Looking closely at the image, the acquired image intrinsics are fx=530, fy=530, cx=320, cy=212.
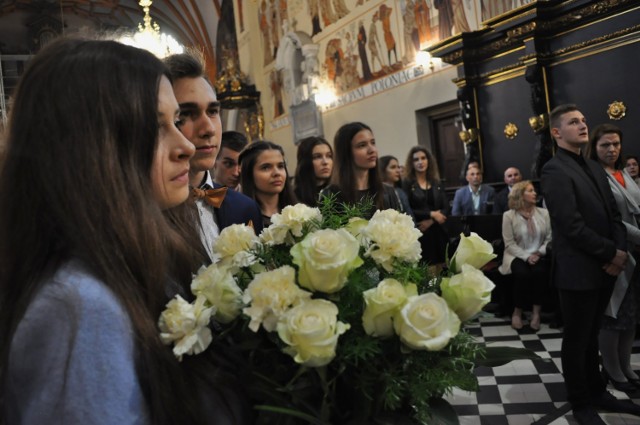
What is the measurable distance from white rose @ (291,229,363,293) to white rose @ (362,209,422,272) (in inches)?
3.2

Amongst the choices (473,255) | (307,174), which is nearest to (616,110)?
(307,174)

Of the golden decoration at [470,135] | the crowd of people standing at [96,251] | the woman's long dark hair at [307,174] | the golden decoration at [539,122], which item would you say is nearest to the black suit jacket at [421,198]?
the golden decoration at [539,122]

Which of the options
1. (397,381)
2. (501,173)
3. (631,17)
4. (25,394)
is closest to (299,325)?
(397,381)

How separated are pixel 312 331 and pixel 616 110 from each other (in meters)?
7.94

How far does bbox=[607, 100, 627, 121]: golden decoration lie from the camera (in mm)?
7355

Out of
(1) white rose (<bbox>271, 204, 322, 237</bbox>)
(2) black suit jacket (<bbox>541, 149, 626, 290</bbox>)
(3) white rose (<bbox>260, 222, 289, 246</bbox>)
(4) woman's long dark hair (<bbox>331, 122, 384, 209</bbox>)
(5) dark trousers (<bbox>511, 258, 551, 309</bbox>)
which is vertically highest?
(4) woman's long dark hair (<bbox>331, 122, 384, 209</bbox>)

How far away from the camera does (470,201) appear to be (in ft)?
25.6

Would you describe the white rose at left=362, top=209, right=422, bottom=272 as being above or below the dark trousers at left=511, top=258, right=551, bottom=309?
above

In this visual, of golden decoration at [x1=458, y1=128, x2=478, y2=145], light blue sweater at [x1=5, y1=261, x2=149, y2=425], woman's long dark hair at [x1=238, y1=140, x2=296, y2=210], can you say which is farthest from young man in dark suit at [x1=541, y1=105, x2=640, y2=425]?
golden decoration at [x1=458, y1=128, x2=478, y2=145]

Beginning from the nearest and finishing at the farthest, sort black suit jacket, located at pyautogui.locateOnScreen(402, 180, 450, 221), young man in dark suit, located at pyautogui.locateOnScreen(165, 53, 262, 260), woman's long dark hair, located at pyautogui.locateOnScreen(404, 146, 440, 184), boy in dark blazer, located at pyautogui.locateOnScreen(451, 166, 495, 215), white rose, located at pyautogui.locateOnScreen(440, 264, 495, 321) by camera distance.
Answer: white rose, located at pyautogui.locateOnScreen(440, 264, 495, 321) → young man in dark suit, located at pyautogui.locateOnScreen(165, 53, 262, 260) → black suit jacket, located at pyautogui.locateOnScreen(402, 180, 450, 221) → woman's long dark hair, located at pyautogui.locateOnScreen(404, 146, 440, 184) → boy in dark blazer, located at pyautogui.locateOnScreen(451, 166, 495, 215)

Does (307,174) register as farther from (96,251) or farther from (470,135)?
(470,135)

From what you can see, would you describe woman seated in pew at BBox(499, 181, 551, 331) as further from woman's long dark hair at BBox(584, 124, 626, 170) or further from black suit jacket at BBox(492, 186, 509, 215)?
woman's long dark hair at BBox(584, 124, 626, 170)

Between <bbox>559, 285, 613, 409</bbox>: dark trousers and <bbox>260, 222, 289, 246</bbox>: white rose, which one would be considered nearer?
<bbox>260, 222, 289, 246</bbox>: white rose

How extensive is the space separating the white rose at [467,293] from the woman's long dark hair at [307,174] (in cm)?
284
